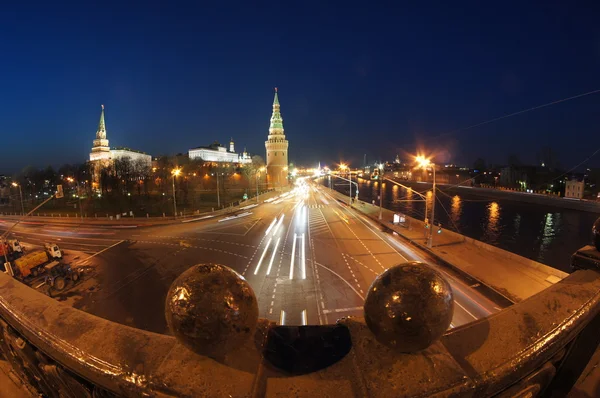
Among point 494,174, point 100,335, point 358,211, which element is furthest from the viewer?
point 494,174

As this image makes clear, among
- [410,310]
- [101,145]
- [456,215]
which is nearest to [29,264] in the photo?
[410,310]

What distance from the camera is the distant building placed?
7738 cm

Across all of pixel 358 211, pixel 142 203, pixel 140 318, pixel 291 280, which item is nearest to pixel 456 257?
pixel 291 280

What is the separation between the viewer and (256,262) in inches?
789

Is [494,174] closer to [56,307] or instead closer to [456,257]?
[456,257]

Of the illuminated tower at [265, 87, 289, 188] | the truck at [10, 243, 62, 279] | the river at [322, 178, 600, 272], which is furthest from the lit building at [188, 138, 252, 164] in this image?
the truck at [10, 243, 62, 279]

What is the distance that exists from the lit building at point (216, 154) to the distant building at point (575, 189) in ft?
408

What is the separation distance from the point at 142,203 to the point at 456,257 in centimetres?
5503

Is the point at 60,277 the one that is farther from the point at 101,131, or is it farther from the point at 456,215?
the point at 101,131

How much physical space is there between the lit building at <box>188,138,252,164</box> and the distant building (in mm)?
124407

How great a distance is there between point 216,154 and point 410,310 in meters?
156

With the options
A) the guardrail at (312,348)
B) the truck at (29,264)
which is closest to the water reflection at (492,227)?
the guardrail at (312,348)

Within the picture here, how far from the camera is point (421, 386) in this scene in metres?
1.59

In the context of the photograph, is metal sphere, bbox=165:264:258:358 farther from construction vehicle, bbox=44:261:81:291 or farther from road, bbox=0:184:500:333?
construction vehicle, bbox=44:261:81:291
